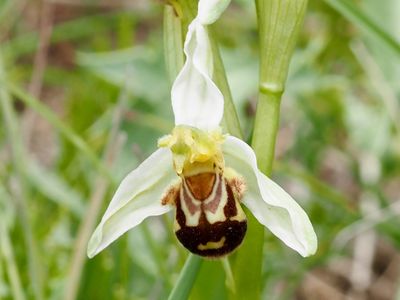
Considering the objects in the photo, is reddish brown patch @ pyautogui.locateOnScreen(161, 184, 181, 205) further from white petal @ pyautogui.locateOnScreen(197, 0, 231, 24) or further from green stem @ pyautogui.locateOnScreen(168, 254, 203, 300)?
white petal @ pyautogui.locateOnScreen(197, 0, 231, 24)

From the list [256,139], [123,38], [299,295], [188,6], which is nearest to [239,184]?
[256,139]

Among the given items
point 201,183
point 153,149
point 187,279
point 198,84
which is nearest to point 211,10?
point 198,84

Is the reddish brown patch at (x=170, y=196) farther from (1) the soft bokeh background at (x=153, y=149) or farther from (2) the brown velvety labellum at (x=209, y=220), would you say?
(1) the soft bokeh background at (x=153, y=149)

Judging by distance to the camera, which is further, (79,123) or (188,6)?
(79,123)

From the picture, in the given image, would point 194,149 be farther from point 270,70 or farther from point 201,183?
point 270,70

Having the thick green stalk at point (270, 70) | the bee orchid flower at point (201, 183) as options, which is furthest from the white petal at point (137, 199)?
the thick green stalk at point (270, 70)

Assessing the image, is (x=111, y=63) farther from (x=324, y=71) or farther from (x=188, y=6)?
(x=188, y=6)
